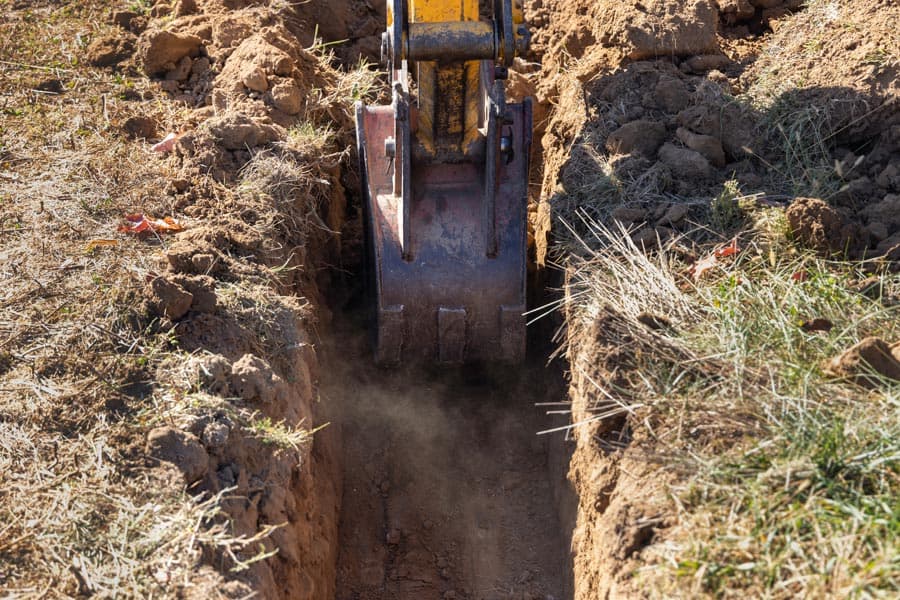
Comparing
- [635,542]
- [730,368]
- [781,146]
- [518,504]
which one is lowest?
[518,504]

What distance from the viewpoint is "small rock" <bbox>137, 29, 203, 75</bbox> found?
254 inches

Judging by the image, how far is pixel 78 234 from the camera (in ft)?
16.7

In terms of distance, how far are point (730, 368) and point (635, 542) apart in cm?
83

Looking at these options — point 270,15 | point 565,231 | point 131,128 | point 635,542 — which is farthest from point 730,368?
point 270,15

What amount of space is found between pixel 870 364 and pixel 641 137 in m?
2.35

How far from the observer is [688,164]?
5.32 m

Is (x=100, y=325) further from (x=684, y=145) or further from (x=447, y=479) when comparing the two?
(x=684, y=145)

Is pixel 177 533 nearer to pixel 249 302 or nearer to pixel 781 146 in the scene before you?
pixel 249 302

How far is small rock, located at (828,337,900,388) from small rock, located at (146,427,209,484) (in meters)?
2.66

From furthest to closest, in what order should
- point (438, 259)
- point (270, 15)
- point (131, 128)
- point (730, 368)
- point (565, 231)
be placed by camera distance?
1. point (270, 15)
2. point (131, 128)
3. point (565, 231)
4. point (438, 259)
5. point (730, 368)

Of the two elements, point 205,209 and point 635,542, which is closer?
point 635,542

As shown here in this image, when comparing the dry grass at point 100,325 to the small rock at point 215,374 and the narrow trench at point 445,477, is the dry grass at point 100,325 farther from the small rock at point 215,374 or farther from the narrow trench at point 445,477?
the narrow trench at point 445,477

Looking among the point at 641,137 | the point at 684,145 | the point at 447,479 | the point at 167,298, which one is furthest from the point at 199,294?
the point at 684,145

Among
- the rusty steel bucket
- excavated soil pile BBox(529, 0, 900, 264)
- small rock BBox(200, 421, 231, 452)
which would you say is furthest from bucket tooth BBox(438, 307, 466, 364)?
small rock BBox(200, 421, 231, 452)
